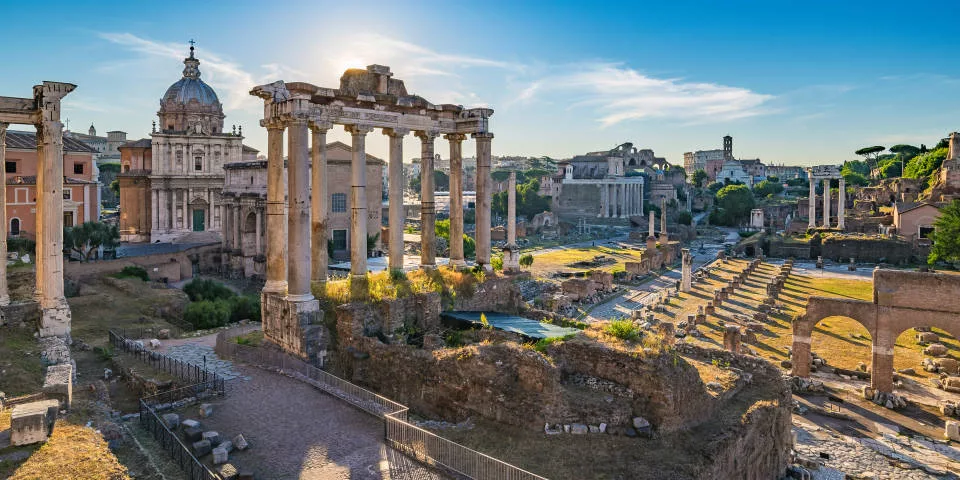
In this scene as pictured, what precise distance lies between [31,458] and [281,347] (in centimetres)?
763

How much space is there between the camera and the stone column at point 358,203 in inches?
741

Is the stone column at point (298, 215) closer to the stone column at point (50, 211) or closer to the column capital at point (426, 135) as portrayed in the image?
the column capital at point (426, 135)

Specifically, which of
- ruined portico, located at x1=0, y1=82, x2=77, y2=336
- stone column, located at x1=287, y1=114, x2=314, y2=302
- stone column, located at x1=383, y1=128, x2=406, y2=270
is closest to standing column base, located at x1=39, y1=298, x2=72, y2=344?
ruined portico, located at x1=0, y1=82, x2=77, y2=336

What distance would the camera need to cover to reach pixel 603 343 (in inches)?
544

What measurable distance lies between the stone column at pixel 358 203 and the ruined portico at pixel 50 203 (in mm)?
8546

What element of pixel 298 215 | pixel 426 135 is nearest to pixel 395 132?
pixel 426 135

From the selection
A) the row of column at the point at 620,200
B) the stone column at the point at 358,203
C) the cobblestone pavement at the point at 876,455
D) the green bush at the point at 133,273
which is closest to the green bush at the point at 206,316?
the stone column at the point at 358,203

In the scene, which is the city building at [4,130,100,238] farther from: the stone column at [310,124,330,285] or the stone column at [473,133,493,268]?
the stone column at [473,133,493,268]

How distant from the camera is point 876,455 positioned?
16953mm

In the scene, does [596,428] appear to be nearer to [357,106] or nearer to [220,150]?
[357,106]

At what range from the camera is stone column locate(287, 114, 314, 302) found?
1656cm

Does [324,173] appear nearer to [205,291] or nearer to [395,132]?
[395,132]

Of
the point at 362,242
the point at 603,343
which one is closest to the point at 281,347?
the point at 362,242

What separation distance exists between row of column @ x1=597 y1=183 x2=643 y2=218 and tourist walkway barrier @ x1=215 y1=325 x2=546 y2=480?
101 m
